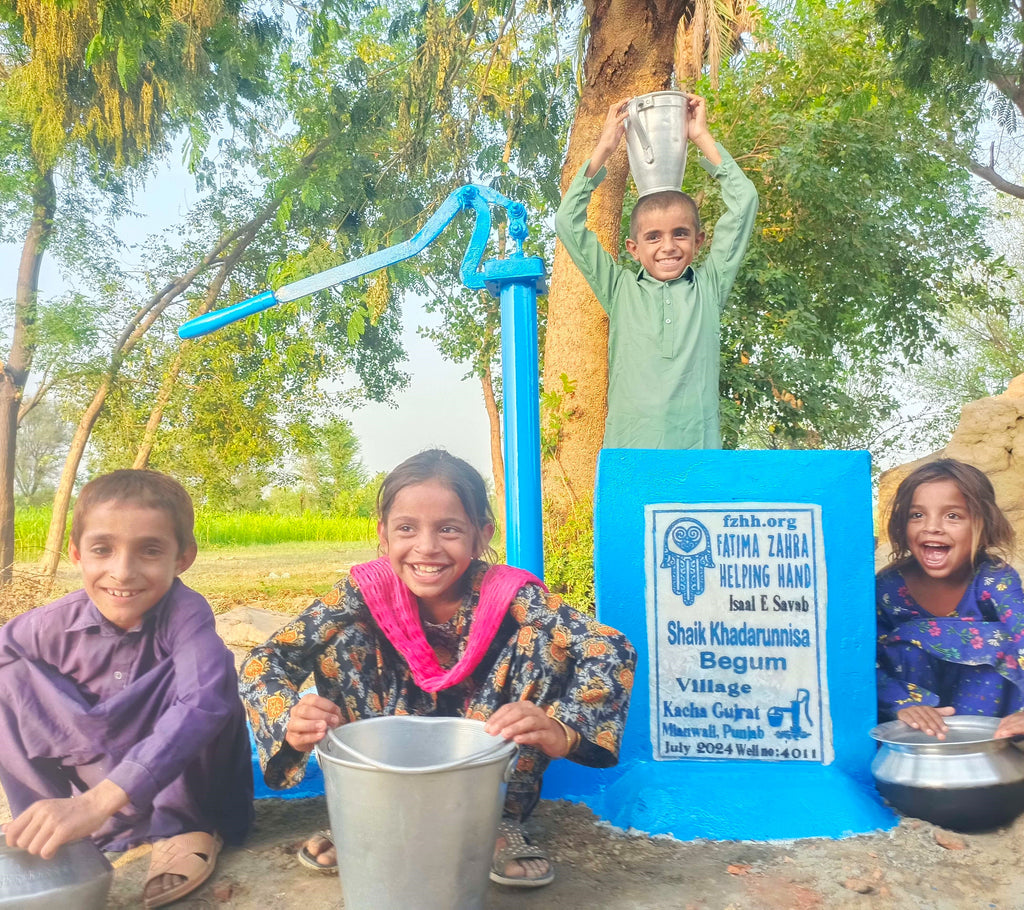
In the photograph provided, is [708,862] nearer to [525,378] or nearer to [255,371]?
[525,378]

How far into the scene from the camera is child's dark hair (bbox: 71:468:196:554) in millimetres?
2043

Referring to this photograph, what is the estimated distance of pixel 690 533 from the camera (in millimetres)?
2592

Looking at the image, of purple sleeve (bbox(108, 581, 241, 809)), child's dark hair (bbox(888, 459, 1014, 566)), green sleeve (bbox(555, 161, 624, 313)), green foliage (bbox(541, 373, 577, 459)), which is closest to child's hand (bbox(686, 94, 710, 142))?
green sleeve (bbox(555, 161, 624, 313))

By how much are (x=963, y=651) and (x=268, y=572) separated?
7.39m

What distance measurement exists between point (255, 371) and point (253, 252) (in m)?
1.51

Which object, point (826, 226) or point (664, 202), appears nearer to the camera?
point (664, 202)

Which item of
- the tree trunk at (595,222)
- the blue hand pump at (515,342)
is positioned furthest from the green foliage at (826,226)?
the blue hand pump at (515,342)

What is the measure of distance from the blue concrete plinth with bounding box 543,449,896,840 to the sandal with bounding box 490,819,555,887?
1.57 feet

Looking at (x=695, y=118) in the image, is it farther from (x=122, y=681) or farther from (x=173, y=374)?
(x=173, y=374)

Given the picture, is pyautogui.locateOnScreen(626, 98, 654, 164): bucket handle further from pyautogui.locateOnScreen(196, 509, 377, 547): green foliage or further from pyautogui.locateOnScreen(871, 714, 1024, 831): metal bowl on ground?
pyautogui.locateOnScreen(196, 509, 377, 547): green foliage

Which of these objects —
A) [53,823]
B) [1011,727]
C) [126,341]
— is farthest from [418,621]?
[126,341]

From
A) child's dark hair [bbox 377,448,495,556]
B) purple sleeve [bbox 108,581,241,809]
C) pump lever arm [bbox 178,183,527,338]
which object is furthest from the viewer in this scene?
pump lever arm [bbox 178,183,527,338]

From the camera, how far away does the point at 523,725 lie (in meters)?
1.71

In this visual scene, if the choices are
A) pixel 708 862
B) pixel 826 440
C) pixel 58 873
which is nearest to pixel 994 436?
pixel 826 440
